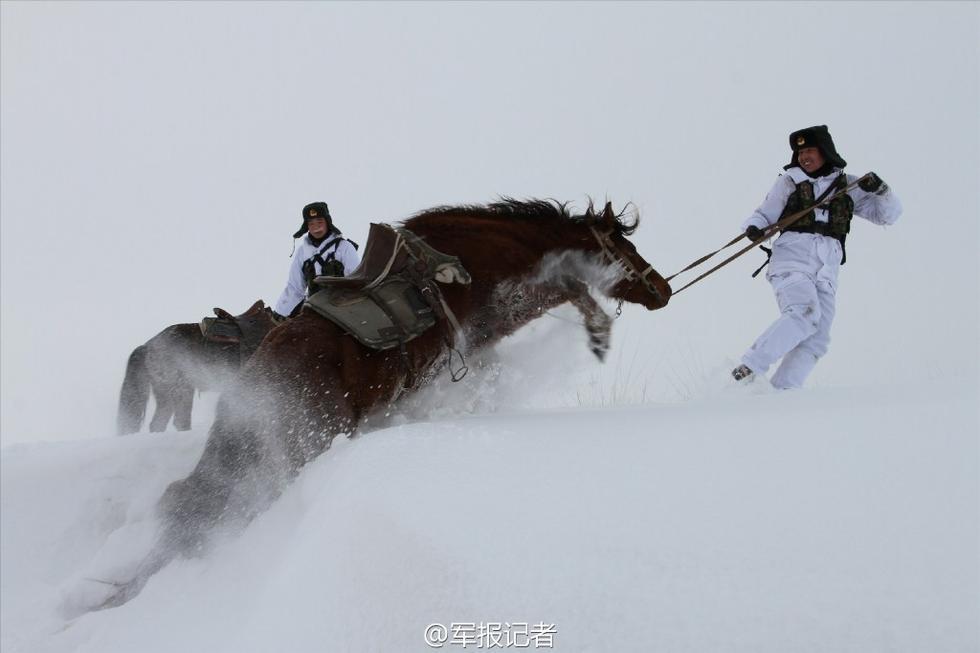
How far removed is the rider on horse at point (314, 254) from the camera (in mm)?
6953

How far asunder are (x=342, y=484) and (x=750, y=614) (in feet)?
4.93

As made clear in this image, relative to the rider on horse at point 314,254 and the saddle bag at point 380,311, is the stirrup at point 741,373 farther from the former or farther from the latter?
the rider on horse at point 314,254

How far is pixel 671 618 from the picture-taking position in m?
1.95

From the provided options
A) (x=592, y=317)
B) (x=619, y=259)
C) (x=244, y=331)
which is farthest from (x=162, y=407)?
(x=619, y=259)

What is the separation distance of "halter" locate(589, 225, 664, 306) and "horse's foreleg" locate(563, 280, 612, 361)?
230mm

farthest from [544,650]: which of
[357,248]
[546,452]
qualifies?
[357,248]

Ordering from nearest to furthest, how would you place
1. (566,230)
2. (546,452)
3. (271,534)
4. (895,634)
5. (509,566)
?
(895,634)
(509,566)
(546,452)
(271,534)
(566,230)

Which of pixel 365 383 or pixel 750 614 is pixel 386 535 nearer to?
pixel 750 614

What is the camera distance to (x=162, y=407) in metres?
7.09

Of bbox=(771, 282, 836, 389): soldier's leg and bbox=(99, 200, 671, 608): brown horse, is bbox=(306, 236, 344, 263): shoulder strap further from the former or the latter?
bbox=(771, 282, 836, 389): soldier's leg

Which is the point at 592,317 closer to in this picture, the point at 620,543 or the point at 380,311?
the point at 380,311

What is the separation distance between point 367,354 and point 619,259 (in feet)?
5.17

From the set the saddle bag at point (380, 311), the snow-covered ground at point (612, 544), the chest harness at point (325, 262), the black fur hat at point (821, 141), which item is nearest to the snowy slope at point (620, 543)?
the snow-covered ground at point (612, 544)

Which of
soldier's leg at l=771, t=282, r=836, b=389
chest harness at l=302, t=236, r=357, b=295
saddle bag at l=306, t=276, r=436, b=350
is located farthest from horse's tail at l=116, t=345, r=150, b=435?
soldier's leg at l=771, t=282, r=836, b=389
